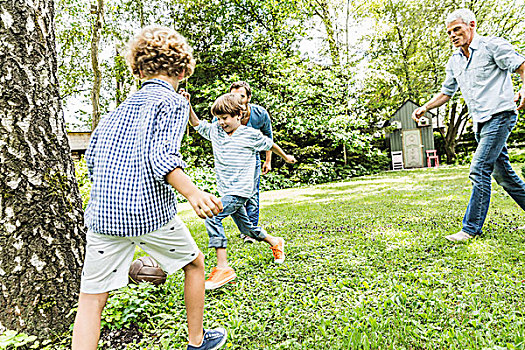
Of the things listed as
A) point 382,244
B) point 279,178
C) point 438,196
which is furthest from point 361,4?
point 382,244

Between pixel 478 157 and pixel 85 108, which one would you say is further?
pixel 85 108

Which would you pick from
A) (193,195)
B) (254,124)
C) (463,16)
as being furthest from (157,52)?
(463,16)

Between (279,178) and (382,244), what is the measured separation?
10.00m

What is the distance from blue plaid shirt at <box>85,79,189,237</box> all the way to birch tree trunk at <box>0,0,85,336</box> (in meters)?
0.73

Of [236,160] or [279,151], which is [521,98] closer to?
[279,151]

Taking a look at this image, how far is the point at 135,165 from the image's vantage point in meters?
1.58

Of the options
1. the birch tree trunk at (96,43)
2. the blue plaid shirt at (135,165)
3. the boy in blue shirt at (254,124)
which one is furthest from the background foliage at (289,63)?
the blue plaid shirt at (135,165)

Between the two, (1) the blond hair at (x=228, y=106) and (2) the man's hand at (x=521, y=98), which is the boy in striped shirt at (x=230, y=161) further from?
(2) the man's hand at (x=521, y=98)

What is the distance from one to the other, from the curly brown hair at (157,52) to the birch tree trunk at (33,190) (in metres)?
0.82

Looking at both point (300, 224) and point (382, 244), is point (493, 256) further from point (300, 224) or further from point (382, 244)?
point (300, 224)

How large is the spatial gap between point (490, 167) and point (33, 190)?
3751 mm

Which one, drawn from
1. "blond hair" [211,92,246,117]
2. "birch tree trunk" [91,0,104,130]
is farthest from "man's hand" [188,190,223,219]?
"birch tree trunk" [91,0,104,130]

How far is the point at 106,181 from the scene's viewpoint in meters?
1.59

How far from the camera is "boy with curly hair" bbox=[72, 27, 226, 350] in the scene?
1.55 meters
